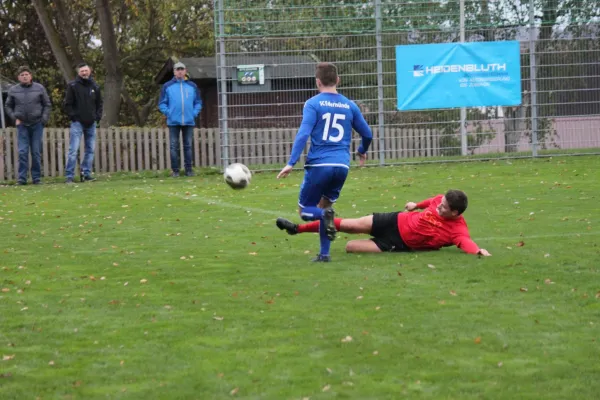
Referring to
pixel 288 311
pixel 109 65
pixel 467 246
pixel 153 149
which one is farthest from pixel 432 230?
pixel 109 65

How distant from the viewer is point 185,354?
591cm

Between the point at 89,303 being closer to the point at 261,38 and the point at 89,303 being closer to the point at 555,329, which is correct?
the point at 555,329

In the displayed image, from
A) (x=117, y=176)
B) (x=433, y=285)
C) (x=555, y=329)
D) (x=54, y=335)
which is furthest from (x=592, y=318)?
(x=117, y=176)

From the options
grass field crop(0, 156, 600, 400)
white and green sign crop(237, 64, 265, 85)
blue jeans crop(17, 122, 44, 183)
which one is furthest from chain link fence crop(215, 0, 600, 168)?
grass field crop(0, 156, 600, 400)

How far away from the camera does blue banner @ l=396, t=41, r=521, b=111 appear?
20672mm

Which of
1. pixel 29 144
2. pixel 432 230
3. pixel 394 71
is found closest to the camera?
pixel 432 230

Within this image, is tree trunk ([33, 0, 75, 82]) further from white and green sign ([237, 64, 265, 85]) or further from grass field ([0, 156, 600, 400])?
grass field ([0, 156, 600, 400])

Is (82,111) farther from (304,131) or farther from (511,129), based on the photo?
(304,131)

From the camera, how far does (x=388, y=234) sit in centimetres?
985

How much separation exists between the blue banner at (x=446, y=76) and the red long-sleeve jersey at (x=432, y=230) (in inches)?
441

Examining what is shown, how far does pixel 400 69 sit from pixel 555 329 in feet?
48.8

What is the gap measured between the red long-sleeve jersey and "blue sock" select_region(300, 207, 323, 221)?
0.80 metres

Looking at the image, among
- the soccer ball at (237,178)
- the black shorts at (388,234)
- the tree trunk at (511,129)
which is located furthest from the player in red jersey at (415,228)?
the tree trunk at (511,129)

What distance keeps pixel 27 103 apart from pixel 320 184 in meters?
11.3
